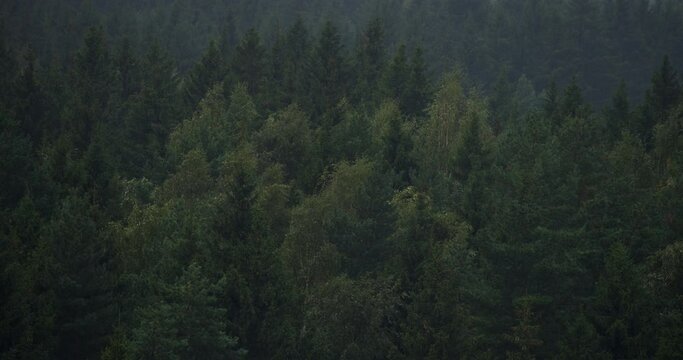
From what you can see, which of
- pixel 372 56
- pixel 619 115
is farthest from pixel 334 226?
pixel 372 56

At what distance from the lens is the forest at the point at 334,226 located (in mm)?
26281

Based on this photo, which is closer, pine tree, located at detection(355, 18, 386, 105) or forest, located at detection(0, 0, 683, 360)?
forest, located at detection(0, 0, 683, 360)

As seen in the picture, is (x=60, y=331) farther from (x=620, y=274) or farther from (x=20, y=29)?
(x=20, y=29)

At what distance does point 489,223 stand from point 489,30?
221 ft

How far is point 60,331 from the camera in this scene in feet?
89.6

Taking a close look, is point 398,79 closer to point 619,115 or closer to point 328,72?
point 328,72

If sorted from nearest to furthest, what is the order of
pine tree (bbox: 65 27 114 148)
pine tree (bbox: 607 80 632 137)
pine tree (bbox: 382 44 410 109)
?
pine tree (bbox: 607 80 632 137)
pine tree (bbox: 382 44 410 109)
pine tree (bbox: 65 27 114 148)

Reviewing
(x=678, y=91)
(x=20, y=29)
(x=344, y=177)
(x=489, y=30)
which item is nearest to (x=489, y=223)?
(x=344, y=177)

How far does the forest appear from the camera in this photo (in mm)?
26281

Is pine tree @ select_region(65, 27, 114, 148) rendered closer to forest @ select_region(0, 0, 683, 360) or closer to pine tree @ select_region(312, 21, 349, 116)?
forest @ select_region(0, 0, 683, 360)

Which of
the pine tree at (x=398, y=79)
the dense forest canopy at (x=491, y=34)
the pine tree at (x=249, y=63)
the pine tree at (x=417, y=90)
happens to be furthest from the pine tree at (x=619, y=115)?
the dense forest canopy at (x=491, y=34)

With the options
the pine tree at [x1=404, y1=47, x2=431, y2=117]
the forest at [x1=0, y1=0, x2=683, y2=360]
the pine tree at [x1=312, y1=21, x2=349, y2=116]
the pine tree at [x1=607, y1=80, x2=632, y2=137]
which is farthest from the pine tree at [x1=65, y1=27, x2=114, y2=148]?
the pine tree at [x1=607, y1=80, x2=632, y2=137]

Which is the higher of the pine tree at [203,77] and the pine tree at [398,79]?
the pine tree at [398,79]

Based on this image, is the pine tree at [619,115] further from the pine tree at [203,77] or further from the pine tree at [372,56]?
the pine tree at [203,77]
